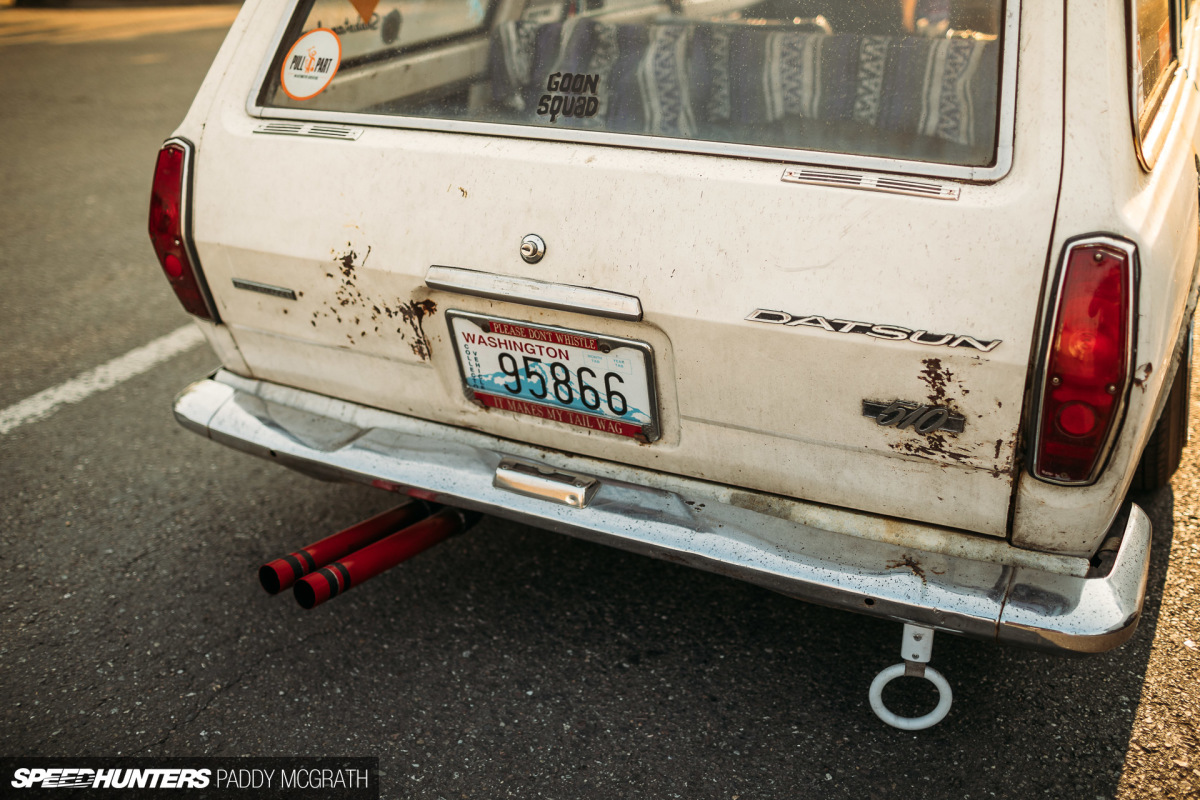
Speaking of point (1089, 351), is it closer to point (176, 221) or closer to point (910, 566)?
point (910, 566)

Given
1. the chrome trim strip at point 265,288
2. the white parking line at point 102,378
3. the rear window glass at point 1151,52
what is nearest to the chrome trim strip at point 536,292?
the chrome trim strip at point 265,288

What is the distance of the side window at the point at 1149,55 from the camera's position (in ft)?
5.46

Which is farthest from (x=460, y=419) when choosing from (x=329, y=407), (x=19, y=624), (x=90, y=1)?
(x=90, y=1)

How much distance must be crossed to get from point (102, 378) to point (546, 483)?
8.68ft

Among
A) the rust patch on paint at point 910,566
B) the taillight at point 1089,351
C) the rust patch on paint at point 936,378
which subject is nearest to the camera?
the taillight at point 1089,351

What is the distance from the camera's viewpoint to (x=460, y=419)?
2.29 metres

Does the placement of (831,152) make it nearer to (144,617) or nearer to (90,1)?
(144,617)

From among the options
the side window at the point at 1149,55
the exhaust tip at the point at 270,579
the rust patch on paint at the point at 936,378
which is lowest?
the exhaust tip at the point at 270,579

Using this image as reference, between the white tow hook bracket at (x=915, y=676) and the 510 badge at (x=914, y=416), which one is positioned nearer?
the 510 badge at (x=914, y=416)

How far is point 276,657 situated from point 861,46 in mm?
1991

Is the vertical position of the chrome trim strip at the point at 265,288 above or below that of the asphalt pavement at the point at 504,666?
above

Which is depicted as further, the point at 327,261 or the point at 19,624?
the point at 19,624

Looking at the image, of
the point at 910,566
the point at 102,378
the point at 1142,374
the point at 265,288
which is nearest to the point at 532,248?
the point at 265,288

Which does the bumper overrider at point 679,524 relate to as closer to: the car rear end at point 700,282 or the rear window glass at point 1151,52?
the car rear end at point 700,282
